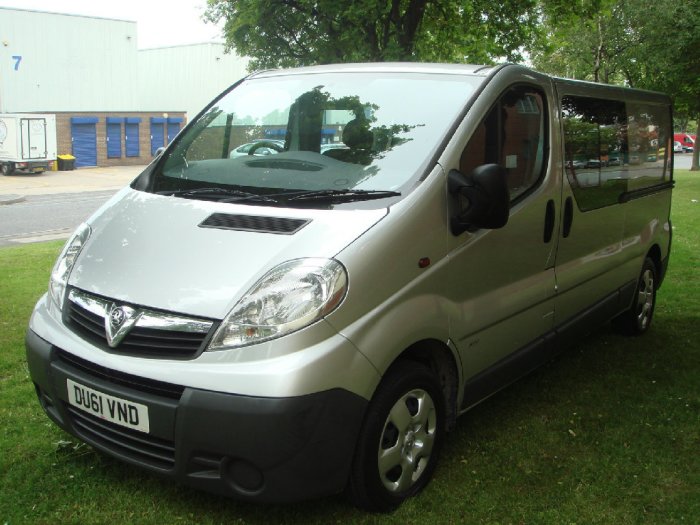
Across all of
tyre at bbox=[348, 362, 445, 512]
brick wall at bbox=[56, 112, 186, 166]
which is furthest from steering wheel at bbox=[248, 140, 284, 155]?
brick wall at bbox=[56, 112, 186, 166]

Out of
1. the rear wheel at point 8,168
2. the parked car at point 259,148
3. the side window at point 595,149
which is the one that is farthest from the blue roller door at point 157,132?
the parked car at point 259,148

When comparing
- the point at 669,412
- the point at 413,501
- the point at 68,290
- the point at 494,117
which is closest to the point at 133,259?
the point at 68,290

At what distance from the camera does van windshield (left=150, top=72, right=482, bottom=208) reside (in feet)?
11.2

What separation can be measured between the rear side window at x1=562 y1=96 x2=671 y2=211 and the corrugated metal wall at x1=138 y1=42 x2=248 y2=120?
141 ft

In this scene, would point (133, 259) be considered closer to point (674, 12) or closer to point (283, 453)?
point (283, 453)

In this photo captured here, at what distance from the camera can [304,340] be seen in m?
2.76

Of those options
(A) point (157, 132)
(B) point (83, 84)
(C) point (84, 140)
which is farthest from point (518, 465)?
(B) point (83, 84)

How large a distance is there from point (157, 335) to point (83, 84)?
139ft

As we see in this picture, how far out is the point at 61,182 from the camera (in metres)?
30.5

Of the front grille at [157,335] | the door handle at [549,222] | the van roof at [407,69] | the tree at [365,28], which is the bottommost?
the front grille at [157,335]

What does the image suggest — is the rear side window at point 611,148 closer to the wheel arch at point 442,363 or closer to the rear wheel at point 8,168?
the wheel arch at point 442,363

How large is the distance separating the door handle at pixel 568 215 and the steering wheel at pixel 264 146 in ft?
5.47

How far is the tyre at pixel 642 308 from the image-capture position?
19.8 ft

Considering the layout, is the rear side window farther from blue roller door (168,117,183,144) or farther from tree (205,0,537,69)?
blue roller door (168,117,183,144)
